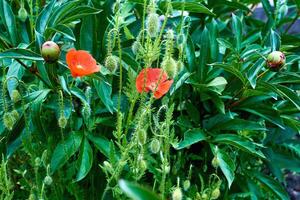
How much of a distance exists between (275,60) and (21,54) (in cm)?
65

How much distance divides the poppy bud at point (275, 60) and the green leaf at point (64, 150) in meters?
0.55

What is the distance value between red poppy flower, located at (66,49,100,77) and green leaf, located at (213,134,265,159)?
0.46m

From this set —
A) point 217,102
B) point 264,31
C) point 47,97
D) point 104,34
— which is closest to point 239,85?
point 217,102

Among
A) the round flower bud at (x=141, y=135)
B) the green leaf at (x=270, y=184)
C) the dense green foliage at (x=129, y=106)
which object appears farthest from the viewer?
the green leaf at (x=270, y=184)

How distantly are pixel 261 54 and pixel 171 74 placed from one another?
14.3 inches

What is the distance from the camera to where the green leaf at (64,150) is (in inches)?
58.4

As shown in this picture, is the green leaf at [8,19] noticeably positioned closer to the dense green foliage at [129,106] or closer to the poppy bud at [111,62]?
the dense green foliage at [129,106]

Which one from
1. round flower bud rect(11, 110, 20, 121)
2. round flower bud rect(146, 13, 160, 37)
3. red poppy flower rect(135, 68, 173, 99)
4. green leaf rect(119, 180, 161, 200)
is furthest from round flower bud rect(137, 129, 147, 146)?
green leaf rect(119, 180, 161, 200)

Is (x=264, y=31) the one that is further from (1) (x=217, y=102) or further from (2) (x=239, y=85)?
(1) (x=217, y=102)

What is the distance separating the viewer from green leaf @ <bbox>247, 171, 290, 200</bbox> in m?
1.81

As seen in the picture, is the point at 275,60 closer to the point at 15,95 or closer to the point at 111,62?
the point at 111,62

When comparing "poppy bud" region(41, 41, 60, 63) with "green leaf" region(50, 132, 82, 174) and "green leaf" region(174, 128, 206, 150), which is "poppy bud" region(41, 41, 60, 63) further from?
"green leaf" region(174, 128, 206, 150)

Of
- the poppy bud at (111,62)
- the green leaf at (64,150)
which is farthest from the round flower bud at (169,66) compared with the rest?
the green leaf at (64,150)

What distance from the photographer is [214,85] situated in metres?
1.63
